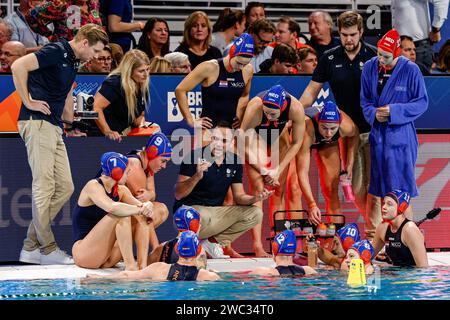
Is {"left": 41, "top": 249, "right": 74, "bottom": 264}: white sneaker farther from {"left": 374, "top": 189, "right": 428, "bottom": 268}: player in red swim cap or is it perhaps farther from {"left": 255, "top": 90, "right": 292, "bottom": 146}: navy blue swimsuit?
{"left": 374, "top": 189, "right": 428, "bottom": 268}: player in red swim cap

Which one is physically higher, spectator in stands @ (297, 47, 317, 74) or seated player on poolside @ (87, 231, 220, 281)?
spectator in stands @ (297, 47, 317, 74)

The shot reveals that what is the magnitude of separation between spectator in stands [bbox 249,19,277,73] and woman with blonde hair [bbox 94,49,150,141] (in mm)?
1956

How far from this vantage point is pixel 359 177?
1184 centimetres

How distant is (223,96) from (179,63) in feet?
2.86

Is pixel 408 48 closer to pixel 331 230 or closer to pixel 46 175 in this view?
pixel 331 230

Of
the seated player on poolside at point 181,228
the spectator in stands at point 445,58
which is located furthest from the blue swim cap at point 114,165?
the spectator in stands at point 445,58

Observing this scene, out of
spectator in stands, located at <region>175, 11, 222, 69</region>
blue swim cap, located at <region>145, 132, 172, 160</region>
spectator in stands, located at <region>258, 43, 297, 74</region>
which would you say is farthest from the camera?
spectator in stands, located at <region>175, 11, 222, 69</region>

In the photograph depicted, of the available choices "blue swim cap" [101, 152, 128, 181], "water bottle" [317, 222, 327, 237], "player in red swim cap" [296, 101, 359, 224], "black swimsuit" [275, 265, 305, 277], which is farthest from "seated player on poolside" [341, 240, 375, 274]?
"blue swim cap" [101, 152, 128, 181]

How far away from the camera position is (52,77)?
1091 centimetres

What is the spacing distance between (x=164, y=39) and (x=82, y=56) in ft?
6.27

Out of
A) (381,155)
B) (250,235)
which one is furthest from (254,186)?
(381,155)

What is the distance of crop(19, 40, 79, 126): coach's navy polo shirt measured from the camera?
1080 centimetres

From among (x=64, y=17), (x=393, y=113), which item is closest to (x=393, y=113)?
(x=393, y=113)

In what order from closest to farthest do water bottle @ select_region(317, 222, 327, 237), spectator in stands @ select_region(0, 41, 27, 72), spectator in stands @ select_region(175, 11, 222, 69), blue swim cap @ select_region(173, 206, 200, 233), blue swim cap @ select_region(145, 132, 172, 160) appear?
blue swim cap @ select_region(173, 206, 200, 233) → blue swim cap @ select_region(145, 132, 172, 160) → water bottle @ select_region(317, 222, 327, 237) → spectator in stands @ select_region(0, 41, 27, 72) → spectator in stands @ select_region(175, 11, 222, 69)
